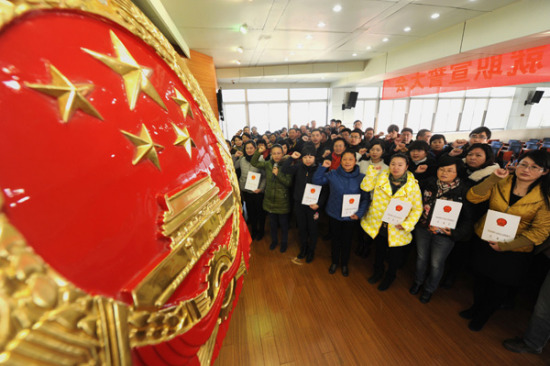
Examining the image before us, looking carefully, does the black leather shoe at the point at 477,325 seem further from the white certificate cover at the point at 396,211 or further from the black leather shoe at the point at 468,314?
the white certificate cover at the point at 396,211

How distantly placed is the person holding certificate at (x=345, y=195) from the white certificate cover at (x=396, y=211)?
0.32 meters

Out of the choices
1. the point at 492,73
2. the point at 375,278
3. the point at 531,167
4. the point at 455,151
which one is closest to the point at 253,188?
the point at 375,278

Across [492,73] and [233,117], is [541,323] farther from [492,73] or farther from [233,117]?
[233,117]

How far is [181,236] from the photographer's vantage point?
Answer: 0.53 metres

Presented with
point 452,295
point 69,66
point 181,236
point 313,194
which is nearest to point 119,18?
point 69,66

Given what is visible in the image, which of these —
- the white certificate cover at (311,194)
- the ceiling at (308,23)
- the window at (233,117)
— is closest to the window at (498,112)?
the ceiling at (308,23)

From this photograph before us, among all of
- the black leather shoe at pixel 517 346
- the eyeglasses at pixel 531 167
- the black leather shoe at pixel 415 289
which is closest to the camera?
the eyeglasses at pixel 531 167

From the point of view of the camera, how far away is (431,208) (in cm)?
198

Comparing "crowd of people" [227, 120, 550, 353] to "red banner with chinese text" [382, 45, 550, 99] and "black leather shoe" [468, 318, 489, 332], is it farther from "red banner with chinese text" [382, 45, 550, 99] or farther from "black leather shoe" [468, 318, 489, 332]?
"red banner with chinese text" [382, 45, 550, 99]

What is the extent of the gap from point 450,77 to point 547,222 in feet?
17.7

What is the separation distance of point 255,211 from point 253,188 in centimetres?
54

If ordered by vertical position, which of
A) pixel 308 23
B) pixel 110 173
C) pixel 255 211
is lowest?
pixel 255 211

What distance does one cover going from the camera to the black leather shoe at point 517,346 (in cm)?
167

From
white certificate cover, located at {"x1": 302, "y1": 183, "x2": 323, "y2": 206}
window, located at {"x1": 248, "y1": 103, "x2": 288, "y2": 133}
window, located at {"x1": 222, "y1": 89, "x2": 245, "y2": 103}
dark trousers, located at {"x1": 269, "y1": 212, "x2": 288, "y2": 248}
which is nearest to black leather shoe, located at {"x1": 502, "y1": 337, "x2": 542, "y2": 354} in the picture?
white certificate cover, located at {"x1": 302, "y1": 183, "x2": 323, "y2": 206}
